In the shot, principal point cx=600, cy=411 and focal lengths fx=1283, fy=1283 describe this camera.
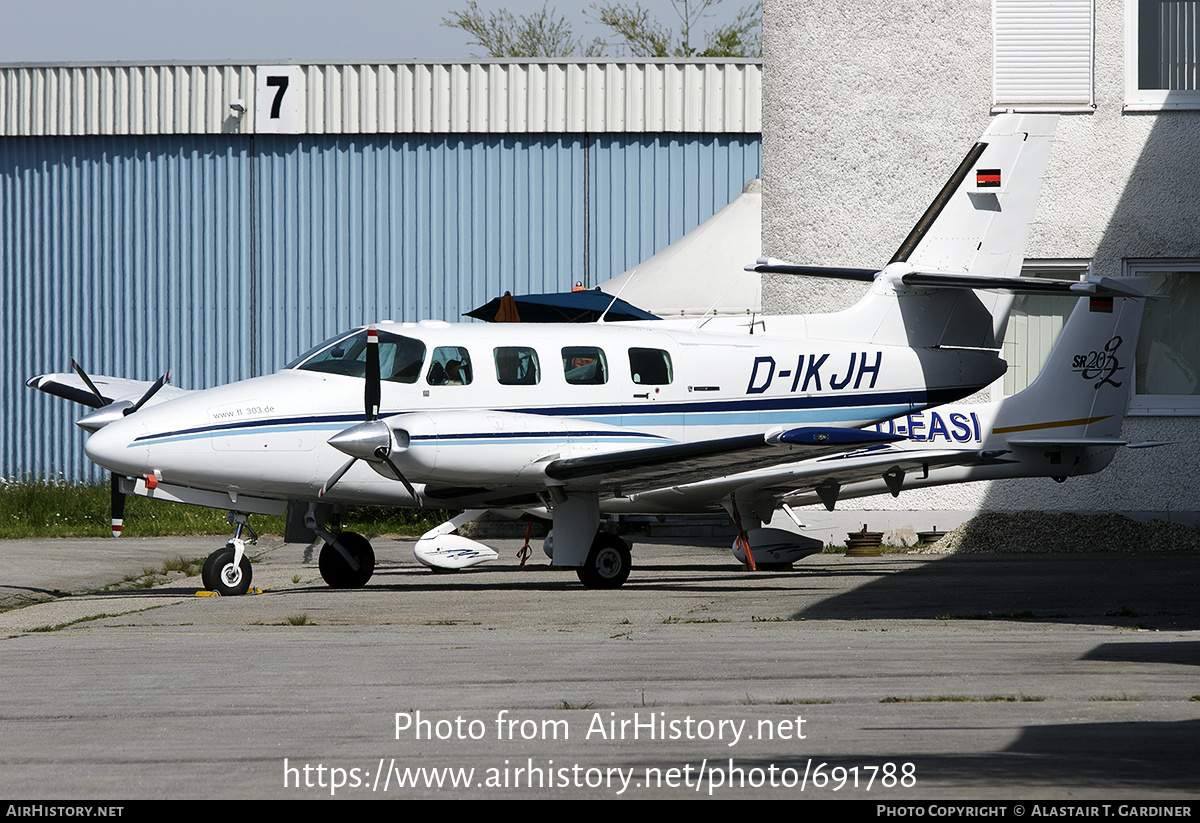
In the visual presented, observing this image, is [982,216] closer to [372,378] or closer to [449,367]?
[449,367]

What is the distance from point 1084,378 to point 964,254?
2164 millimetres

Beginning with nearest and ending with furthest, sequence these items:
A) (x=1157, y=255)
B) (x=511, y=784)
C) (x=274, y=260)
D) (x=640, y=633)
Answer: (x=511, y=784)
(x=640, y=633)
(x=1157, y=255)
(x=274, y=260)

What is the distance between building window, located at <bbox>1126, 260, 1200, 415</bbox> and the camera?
52.0ft

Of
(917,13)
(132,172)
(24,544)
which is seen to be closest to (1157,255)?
(917,13)

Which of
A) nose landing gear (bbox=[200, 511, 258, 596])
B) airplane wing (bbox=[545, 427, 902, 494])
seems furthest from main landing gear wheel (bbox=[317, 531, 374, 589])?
airplane wing (bbox=[545, 427, 902, 494])

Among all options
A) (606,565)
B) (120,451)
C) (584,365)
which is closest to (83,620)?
(120,451)

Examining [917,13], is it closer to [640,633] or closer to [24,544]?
Result: [640,633]

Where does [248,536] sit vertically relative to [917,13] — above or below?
below

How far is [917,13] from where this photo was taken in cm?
1602

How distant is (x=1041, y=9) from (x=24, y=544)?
14640 millimetres

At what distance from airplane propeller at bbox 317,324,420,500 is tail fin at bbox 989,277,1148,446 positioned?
7210 mm

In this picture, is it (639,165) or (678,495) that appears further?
(639,165)

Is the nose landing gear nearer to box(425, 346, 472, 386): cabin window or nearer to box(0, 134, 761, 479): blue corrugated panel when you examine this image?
box(425, 346, 472, 386): cabin window

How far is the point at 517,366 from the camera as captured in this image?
11.6m
